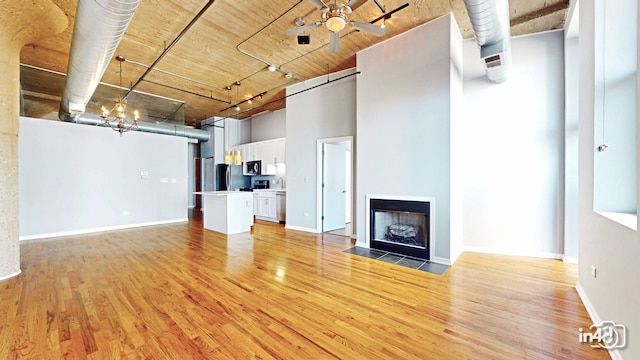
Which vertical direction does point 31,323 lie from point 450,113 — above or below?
below

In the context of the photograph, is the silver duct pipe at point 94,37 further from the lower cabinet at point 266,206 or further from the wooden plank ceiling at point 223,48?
the lower cabinet at point 266,206

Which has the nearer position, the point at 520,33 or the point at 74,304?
the point at 74,304

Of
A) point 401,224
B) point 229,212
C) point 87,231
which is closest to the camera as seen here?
point 401,224

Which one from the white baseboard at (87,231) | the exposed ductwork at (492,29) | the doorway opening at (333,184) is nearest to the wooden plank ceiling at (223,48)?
the exposed ductwork at (492,29)

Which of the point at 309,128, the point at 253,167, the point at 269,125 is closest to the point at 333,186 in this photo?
the point at 309,128

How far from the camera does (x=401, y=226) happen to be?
4.36 meters

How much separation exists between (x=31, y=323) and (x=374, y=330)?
9.61 ft

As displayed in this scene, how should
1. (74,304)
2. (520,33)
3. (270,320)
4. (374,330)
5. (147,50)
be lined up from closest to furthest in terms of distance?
(374,330)
(270,320)
(74,304)
(520,33)
(147,50)

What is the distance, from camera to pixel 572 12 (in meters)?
3.30

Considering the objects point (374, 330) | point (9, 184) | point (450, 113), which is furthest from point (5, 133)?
point (450, 113)

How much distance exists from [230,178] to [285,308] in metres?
7.34

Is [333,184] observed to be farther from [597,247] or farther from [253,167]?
[597,247]

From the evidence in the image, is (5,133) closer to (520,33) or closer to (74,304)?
(74,304)

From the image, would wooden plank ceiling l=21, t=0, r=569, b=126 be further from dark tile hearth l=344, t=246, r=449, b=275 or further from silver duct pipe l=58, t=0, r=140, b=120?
dark tile hearth l=344, t=246, r=449, b=275
